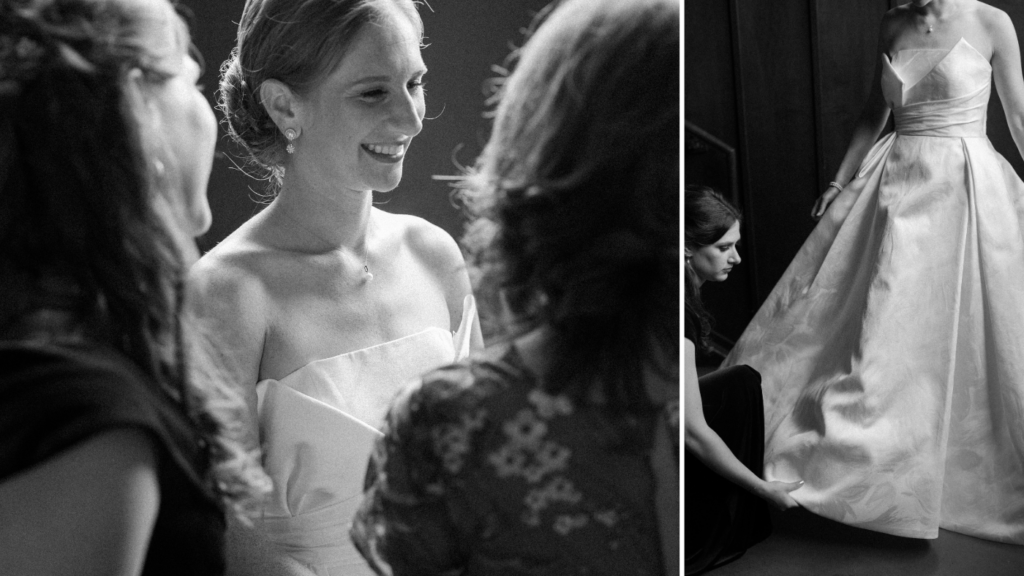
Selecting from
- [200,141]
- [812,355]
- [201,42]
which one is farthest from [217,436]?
[812,355]

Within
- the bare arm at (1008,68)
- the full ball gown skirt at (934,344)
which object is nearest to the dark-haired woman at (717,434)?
the full ball gown skirt at (934,344)

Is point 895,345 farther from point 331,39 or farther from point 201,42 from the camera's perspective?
point 201,42

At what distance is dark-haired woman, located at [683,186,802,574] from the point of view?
1.95 m

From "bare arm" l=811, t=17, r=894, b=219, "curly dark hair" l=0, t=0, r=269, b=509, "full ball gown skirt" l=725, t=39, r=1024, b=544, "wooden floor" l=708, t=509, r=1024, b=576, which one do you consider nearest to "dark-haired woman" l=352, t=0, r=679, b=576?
"curly dark hair" l=0, t=0, r=269, b=509

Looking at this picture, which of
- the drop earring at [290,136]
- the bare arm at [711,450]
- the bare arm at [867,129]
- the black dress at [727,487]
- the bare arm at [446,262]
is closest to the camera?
the drop earring at [290,136]

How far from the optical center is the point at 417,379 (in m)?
1.39

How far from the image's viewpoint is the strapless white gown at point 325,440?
1.30m

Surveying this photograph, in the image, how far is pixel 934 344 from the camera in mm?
2123

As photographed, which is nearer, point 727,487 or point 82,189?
point 82,189

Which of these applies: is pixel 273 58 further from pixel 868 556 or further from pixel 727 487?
pixel 868 556

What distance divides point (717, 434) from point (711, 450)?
132 millimetres

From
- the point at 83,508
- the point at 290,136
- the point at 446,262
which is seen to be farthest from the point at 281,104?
the point at 83,508

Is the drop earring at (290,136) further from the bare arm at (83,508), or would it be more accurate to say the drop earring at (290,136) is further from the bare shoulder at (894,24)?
the bare shoulder at (894,24)

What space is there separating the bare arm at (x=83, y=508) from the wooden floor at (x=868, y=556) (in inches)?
51.1
